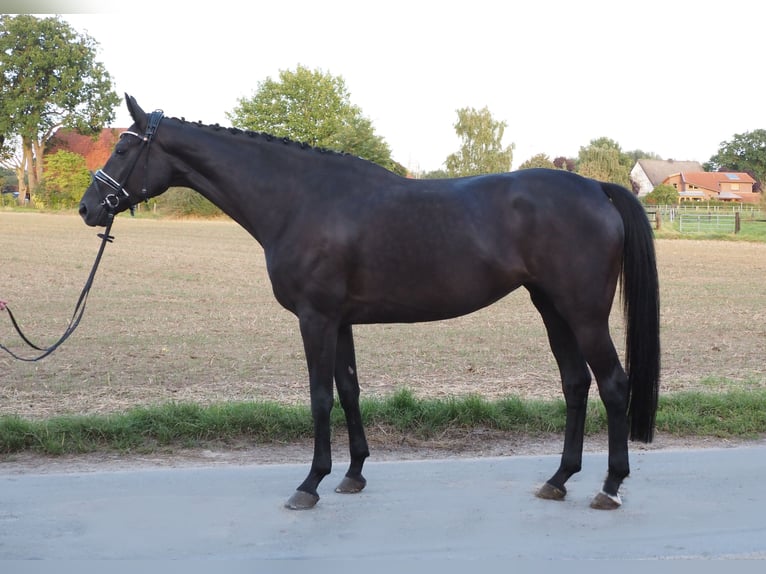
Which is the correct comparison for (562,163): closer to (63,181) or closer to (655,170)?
(63,181)

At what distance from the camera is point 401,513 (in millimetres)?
4008

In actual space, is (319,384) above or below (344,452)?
above

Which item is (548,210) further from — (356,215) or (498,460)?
(498,460)

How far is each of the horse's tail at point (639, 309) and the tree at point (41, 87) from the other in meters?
70.0

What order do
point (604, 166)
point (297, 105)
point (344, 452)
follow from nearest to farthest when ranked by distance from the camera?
1. point (344, 452)
2. point (604, 166)
3. point (297, 105)

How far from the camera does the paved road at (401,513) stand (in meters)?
3.53

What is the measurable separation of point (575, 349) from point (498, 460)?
904 millimetres

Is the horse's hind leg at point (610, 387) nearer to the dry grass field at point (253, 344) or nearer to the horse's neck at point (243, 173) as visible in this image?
the horse's neck at point (243, 173)

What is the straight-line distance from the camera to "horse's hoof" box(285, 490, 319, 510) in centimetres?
411

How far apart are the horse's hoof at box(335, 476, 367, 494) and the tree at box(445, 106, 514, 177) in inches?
2014

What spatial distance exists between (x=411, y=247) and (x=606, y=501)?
1.76m

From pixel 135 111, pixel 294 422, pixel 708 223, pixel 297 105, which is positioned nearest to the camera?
pixel 135 111

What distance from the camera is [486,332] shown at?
11.3 m

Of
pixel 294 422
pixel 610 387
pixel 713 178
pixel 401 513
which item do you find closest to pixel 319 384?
pixel 401 513
